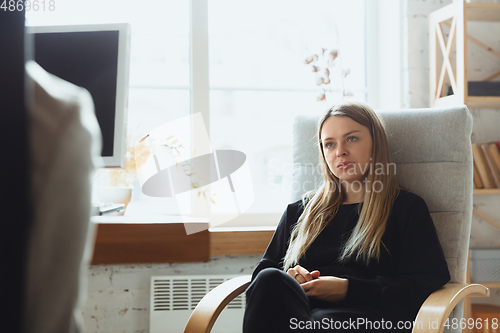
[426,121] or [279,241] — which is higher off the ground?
[426,121]

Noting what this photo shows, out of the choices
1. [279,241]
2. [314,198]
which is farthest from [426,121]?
[279,241]

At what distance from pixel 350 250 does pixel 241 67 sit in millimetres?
1221

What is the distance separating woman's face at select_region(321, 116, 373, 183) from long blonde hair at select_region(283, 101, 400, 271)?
0.02 metres

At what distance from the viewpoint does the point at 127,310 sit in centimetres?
181

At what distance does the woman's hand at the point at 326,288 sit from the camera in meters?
1.09

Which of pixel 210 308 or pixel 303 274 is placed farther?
pixel 303 274

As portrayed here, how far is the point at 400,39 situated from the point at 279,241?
1.26 m

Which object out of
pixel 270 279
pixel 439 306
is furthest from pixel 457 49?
pixel 270 279

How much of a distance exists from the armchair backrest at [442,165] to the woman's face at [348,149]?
14 cm

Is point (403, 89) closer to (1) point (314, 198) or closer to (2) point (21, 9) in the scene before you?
(1) point (314, 198)

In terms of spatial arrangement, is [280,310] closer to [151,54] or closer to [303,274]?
[303,274]

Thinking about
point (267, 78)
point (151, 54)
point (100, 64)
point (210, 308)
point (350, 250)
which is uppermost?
point (151, 54)

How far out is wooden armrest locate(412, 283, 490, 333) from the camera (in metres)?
0.91

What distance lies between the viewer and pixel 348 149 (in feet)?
4.25
